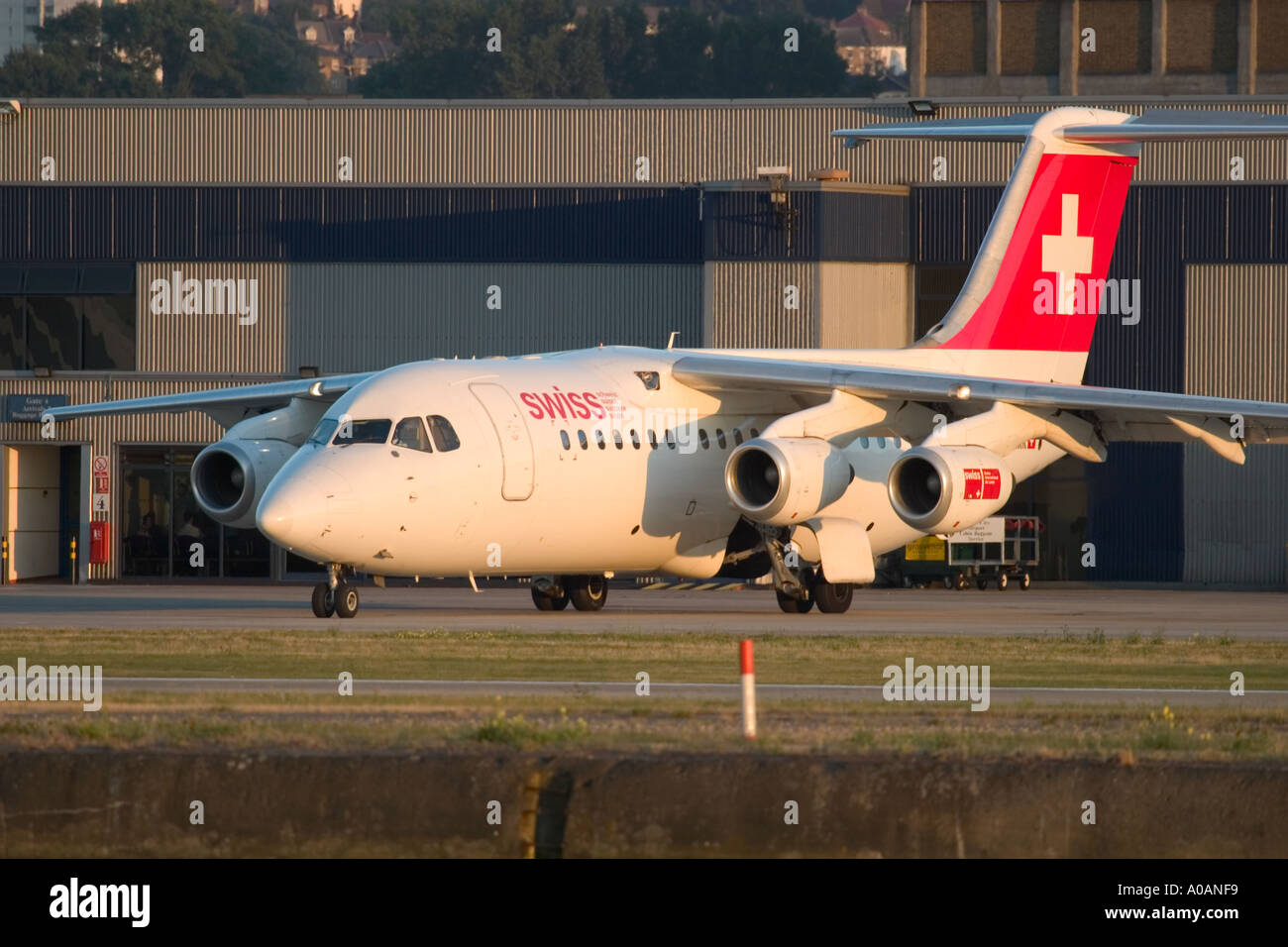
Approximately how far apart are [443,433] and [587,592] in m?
5.58

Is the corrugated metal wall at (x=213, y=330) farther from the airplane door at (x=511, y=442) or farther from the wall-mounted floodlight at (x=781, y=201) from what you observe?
the airplane door at (x=511, y=442)

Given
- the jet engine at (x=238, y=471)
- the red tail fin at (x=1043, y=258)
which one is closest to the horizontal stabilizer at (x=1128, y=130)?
the red tail fin at (x=1043, y=258)

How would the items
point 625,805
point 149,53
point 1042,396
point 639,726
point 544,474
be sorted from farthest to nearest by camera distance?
point 149,53 → point 1042,396 → point 544,474 → point 639,726 → point 625,805

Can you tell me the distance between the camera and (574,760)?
11.4 metres

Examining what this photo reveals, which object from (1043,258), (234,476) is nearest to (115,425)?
(234,476)

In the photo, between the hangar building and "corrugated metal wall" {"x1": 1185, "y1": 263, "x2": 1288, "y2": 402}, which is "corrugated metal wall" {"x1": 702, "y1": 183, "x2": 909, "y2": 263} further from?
"corrugated metal wall" {"x1": 1185, "y1": 263, "x2": 1288, "y2": 402}

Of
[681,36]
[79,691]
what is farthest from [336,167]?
[681,36]

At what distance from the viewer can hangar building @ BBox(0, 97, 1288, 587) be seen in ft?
137

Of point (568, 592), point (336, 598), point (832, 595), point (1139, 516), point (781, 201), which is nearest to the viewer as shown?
point (336, 598)

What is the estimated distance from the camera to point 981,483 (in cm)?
2677

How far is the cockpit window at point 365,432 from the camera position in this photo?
82.0 feet

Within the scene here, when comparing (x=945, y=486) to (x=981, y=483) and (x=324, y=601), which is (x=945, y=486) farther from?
(x=324, y=601)

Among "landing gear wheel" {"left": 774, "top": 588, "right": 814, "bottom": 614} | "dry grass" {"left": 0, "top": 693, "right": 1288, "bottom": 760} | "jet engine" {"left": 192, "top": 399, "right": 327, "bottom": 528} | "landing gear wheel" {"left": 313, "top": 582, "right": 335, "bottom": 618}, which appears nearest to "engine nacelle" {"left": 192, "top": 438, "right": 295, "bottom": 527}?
"jet engine" {"left": 192, "top": 399, "right": 327, "bottom": 528}
